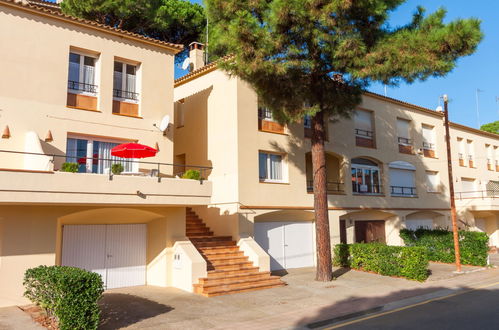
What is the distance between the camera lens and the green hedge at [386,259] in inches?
587

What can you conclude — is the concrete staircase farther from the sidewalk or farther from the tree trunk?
the tree trunk

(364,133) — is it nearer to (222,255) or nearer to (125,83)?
(222,255)

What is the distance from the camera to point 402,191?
24172 mm

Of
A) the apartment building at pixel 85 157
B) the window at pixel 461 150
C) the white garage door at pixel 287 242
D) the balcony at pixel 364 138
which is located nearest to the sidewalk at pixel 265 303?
the apartment building at pixel 85 157

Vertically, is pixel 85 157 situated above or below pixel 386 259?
above

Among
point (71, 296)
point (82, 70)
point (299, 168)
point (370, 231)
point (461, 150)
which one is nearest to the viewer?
point (71, 296)

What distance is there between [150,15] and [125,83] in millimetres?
13619

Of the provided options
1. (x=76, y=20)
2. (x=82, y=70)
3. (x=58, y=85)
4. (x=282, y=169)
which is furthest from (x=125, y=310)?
(x=282, y=169)

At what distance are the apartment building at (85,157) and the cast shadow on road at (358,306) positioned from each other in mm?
4566

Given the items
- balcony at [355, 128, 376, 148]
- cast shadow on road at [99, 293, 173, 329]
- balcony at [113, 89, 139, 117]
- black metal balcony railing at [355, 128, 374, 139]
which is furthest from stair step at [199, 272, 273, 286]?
black metal balcony railing at [355, 128, 374, 139]

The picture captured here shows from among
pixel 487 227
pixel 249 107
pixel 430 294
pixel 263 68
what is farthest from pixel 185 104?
pixel 487 227

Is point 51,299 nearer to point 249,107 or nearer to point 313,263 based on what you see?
point 249,107

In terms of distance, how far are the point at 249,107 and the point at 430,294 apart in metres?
9.97

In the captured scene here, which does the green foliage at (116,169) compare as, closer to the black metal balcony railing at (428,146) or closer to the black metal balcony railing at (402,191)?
the black metal balcony railing at (402,191)
